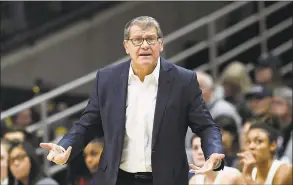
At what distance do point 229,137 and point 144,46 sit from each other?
9.07 feet

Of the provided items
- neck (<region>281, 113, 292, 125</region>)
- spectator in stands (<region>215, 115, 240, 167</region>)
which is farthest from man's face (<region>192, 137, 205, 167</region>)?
neck (<region>281, 113, 292, 125</region>)

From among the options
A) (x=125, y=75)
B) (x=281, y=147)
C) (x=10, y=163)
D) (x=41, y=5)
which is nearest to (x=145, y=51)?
(x=125, y=75)

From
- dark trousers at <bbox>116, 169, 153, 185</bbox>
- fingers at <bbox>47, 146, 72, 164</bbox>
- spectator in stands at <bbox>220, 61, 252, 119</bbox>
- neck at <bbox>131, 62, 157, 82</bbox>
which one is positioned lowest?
dark trousers at <bbox>116, 169, 153, 185</bbox>

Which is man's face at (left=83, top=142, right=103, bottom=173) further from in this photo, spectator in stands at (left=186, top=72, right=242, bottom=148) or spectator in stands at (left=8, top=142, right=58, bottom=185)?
spectator in stands at (left=186, top=72, right=242, bottom=148)

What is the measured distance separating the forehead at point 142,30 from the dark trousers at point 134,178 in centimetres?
70

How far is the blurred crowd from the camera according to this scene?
5.56 m

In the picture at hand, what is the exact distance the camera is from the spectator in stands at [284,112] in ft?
22.9

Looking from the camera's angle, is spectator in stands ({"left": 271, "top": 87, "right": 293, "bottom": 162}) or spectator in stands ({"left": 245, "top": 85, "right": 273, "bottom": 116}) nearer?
spectator in stands ({"left": 271, "top": 87, "right": 293, "bottom": 162})

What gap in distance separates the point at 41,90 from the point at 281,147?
2.93m

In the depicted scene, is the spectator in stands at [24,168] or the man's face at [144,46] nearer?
the man's face at [144,46]

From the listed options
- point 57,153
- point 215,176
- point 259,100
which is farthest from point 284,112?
point 57,153

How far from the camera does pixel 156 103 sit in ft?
13.2

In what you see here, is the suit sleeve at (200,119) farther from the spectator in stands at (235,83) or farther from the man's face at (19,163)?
the spectator in stands at (235,83)

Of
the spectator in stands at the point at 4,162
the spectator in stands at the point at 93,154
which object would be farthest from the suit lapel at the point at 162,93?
the spectator in stands at the point at 4,162
